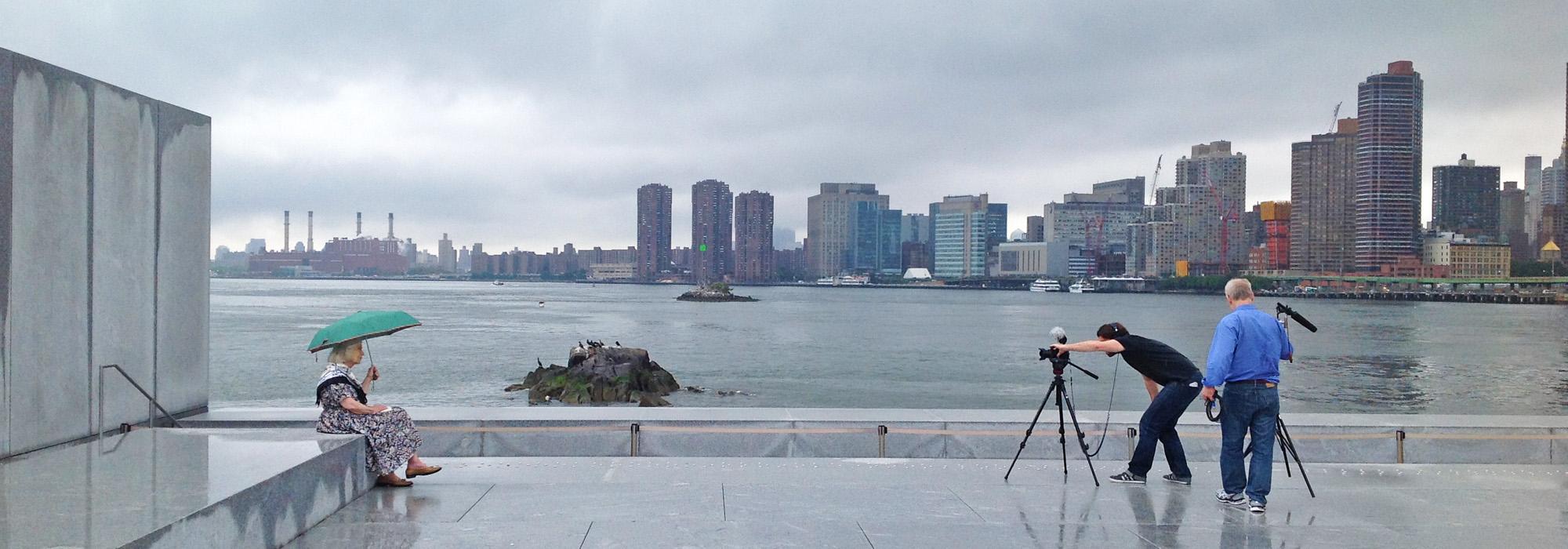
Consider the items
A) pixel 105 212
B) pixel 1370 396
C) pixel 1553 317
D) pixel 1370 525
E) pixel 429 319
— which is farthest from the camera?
pixel 1553 317

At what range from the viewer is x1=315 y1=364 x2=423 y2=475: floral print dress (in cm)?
770

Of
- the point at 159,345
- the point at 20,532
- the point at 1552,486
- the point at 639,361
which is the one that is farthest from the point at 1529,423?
the point at 639,361

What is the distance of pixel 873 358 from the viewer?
6150 cm

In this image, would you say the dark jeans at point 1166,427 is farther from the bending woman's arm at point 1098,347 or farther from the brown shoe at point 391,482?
the brown shoe at point 391,482

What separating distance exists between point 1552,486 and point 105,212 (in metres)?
12.0

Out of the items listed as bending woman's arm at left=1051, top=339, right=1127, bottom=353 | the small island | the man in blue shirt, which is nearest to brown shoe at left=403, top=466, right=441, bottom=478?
bending woman's arm at left=1051, top=339, right=1127, bottom=353

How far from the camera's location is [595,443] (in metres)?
9.84

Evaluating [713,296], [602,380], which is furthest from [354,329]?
[713,296]

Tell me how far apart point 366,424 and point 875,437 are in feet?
14.7

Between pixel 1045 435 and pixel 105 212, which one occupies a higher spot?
pixel 105 212

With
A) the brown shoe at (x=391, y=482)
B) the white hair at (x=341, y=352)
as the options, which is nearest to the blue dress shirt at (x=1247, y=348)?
the brown shoe at (x=391, y=482)

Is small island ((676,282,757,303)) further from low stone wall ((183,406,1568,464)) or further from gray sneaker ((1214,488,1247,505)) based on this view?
gray sneaker ((1214,488,1247,505))

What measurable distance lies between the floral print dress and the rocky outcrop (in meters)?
24.8

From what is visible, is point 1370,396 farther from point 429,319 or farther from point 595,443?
point 429,319
